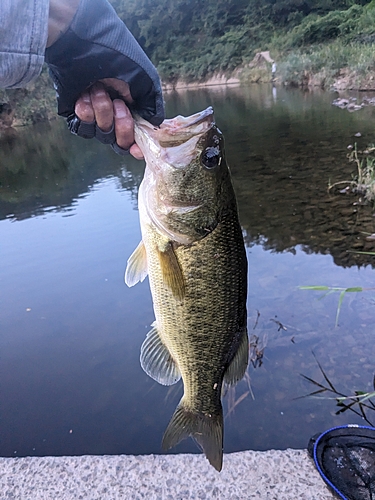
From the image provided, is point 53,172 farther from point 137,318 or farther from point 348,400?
point 348,400

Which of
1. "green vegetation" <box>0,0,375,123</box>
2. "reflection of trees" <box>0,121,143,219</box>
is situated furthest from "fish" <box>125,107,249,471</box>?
"green vegetation" <box>0,0,375,123</box>

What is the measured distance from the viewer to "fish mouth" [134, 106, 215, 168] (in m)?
1.80

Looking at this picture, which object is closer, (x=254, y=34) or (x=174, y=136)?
(x=174, y=136)

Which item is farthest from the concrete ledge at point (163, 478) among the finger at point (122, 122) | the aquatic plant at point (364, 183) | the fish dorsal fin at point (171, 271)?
the aquatic plant at point (364, 183)

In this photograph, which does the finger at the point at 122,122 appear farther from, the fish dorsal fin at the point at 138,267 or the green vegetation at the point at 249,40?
the green vegetation at the point at 249,40

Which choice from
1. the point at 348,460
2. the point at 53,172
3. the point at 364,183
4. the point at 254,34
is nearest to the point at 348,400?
the point at 348,460

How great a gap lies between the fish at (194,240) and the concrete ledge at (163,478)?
1.57 ft

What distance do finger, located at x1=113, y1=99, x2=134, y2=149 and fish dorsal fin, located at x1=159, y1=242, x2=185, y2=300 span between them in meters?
0.49

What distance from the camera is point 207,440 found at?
1996 mm

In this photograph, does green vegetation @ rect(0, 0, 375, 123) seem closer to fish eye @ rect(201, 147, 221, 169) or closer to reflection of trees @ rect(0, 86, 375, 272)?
reflection of trees @ rect(0, 86, 375, 272)

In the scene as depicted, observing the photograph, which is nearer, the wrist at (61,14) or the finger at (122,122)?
the wrist at (61,14)

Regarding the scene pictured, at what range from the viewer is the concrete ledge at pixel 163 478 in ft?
7.34

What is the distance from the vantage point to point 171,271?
1.85 m

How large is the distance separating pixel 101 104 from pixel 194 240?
0.67 meters
